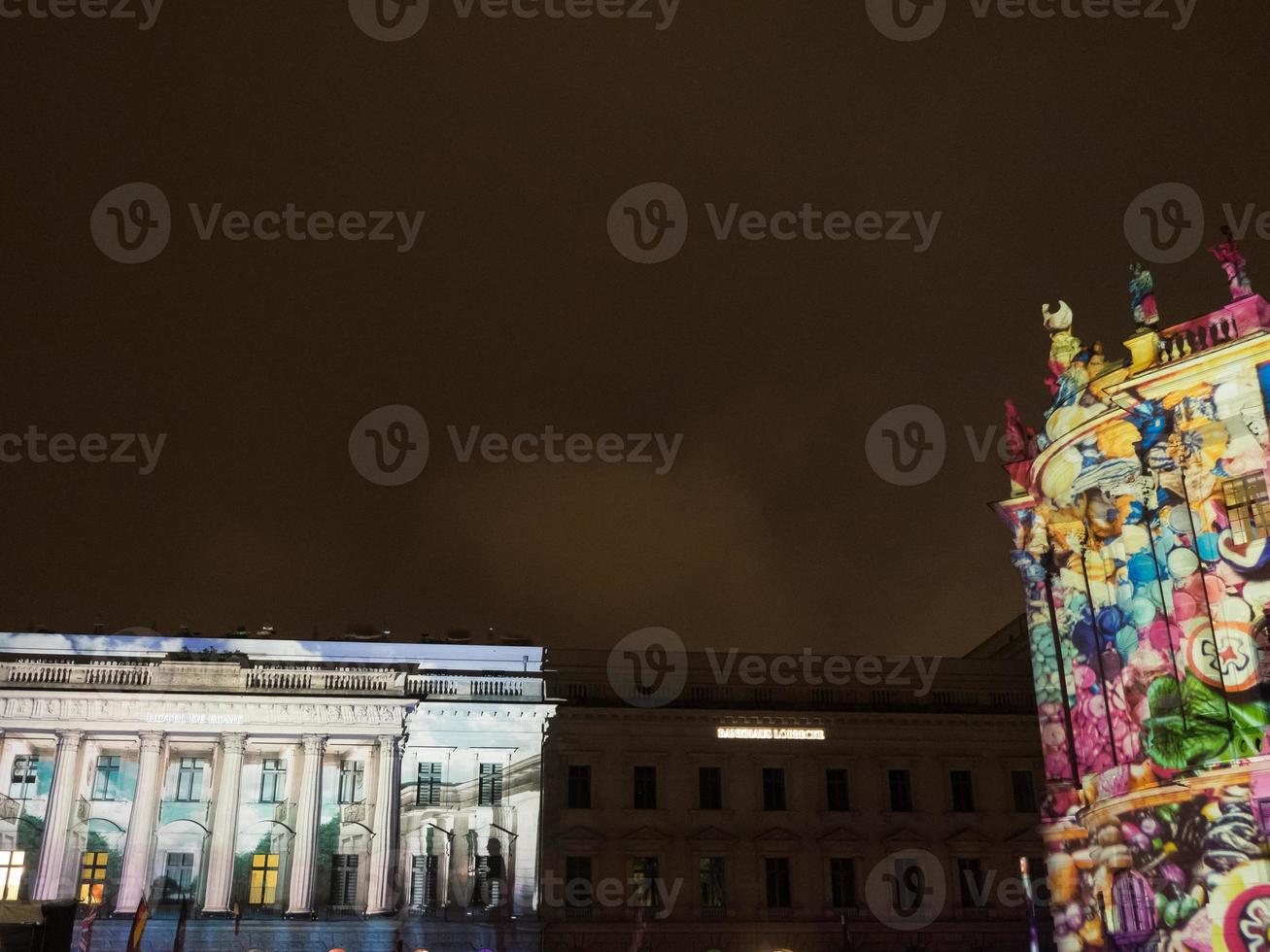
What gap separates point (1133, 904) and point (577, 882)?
23.1m

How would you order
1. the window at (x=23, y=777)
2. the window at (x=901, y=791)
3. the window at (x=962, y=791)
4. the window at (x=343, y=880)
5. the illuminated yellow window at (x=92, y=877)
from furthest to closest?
1. the window at (x=962, y=791)
2. the window at (x=901, y=791)
3. the window at (x=23, y=777)
4. the window at (x=343, y=880)
5. the illuminated yellow window at (x=92, y=877)

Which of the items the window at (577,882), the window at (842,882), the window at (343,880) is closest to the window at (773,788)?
the window at (842,882)

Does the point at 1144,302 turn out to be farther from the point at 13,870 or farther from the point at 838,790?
the point at 13,870

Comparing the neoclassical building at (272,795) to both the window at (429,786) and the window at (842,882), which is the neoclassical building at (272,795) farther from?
the window at (842,882)

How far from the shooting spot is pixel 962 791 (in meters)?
53.3

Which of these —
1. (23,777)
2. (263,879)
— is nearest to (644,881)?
(263,879)

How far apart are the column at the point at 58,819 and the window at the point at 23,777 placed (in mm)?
1263

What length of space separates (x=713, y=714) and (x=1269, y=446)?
27.6m

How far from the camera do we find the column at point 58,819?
4478 centimetres

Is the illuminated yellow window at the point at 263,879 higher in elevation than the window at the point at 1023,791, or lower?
lower

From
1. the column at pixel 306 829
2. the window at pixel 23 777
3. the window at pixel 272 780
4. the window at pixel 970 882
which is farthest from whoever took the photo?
the window at pixel 970 882

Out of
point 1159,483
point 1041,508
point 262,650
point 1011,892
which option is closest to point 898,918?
point 1011,892

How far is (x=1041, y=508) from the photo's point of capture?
3931cm

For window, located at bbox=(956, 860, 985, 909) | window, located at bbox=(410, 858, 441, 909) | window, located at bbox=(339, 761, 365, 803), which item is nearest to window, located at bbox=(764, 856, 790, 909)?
window, located at bbox=(956, 860, 985, 909)
